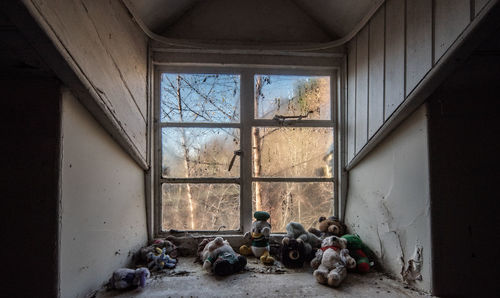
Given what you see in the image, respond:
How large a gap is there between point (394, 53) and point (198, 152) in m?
1.42

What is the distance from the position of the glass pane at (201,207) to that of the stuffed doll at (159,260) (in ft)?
1.05

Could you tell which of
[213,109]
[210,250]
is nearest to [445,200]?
[210,250]

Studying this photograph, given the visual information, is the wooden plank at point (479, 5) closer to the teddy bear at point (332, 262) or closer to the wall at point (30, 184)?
the teddy bear at point (332, 262)

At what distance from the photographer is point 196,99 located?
2029 millimetres

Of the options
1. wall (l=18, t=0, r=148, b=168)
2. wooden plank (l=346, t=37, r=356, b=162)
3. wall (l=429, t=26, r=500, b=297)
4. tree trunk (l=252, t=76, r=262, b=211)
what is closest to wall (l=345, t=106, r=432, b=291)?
wall (l=429, t=26, r=500, b=297)

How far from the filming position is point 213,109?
203cm

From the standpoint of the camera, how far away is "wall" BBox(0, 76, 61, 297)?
3.36ft

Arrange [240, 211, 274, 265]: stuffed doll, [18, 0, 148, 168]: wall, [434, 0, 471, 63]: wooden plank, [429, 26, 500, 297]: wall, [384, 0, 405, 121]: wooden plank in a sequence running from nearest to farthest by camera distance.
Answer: [18, 0, 148, 168]: wall → [434, 0, 471, 63]: wooden plank → [429, 26, 500, 297]: wall → [384, 0, 405, 121]: wooden plank → [240, 211, 274, 265]: stuffed doll

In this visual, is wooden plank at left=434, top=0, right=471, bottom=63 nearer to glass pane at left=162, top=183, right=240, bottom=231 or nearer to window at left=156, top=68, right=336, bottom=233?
window at left=156, top=68, right=336, bottom=233

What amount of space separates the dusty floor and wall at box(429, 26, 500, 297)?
23 centimetres

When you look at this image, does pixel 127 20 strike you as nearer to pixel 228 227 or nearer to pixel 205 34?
pixel 205 34

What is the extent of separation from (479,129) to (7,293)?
2143 millimetres

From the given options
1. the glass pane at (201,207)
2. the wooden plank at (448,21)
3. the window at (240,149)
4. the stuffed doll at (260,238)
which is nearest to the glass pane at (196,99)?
the window at (240,149)

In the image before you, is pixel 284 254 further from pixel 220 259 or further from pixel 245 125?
pixel 245 125
